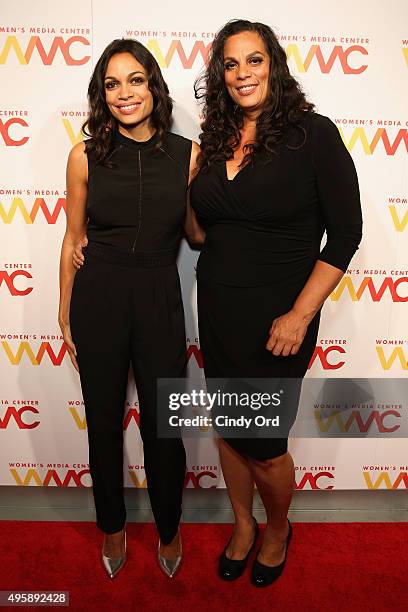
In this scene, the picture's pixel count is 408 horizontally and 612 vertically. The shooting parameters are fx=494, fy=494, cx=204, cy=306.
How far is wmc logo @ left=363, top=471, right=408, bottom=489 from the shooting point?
6.83 feet

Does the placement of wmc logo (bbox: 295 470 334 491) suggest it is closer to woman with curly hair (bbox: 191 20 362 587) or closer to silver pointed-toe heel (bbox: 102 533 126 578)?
woman with curly hair (bbox: 191 20 362 587)

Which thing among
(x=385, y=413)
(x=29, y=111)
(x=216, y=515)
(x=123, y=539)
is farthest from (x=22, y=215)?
(x=385, y=413)

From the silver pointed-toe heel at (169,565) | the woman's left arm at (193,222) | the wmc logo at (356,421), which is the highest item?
the woman's left arm at (193,222)

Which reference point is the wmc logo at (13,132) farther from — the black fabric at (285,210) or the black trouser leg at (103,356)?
the black fabric at (285,210)

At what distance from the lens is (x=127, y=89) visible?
1390 mm

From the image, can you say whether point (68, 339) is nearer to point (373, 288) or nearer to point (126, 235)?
point (126, 235)

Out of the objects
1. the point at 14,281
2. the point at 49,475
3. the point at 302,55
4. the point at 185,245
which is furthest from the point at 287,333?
the point at 49,475

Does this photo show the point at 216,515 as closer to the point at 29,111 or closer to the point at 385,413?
the point at 385,413

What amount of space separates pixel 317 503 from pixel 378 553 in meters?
0.32

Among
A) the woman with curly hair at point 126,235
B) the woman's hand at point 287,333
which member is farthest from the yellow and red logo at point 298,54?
the woman's hand at point 287,333

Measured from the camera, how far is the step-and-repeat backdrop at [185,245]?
1668 millimetres

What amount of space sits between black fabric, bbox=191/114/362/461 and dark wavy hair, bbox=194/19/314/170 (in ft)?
0.11

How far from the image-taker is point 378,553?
6.18ft

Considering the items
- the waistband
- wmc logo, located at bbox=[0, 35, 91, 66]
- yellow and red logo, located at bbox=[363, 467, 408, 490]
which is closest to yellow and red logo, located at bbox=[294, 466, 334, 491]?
yellow and red logo, located at bbox=[363, 467, 408, 490]
